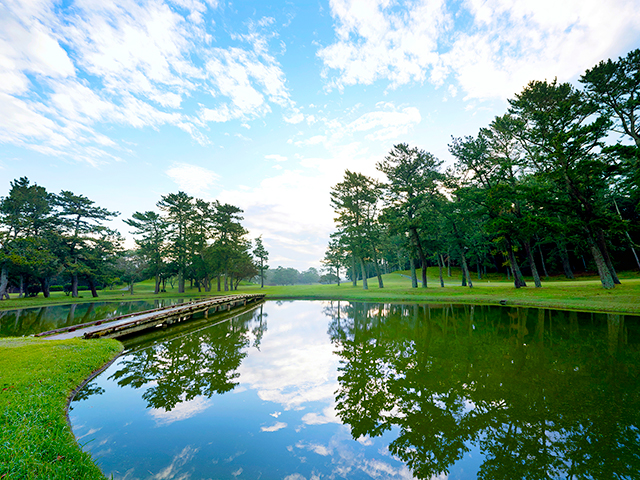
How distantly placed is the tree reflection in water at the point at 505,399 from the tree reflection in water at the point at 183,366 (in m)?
3.66

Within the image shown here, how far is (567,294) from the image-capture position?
1983 cm

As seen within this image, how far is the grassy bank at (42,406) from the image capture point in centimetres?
321

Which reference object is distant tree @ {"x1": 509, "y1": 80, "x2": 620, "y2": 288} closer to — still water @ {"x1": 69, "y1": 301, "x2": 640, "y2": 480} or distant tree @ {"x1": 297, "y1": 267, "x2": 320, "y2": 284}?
still water @ {"x1": 69, "y1": 301, "x2": 640, "y2": 480}

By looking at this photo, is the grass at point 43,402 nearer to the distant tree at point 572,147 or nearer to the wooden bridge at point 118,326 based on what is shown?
the wooden bridge at point 118,326

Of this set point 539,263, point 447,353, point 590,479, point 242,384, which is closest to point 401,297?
point 447,353

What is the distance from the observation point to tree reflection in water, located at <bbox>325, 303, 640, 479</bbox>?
3.79 meters

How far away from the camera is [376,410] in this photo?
214 inches

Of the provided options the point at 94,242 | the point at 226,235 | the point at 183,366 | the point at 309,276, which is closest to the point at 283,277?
the point at 309,276

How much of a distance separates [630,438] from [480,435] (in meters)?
2.14

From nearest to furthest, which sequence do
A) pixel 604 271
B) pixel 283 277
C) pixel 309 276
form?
1. pixel 604 271
2. pixel 283 277
3. pixel 309 276

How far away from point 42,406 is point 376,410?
6495 mm

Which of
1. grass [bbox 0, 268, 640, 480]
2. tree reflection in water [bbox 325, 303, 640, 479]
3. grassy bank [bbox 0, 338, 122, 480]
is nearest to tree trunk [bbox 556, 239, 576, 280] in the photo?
grass [bbox 0, 268, 640, 480]

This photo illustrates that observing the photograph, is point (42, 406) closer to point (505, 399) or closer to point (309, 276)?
point (505, 399)

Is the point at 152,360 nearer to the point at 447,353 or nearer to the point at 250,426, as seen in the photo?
the point at 250,426
